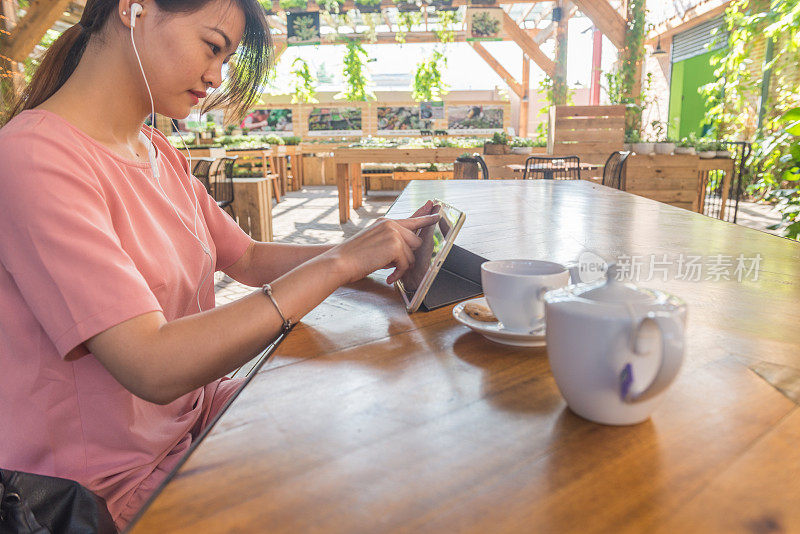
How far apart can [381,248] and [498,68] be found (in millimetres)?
13410

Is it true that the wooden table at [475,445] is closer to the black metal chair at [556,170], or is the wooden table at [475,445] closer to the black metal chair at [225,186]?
the black metal chair at [556,170]

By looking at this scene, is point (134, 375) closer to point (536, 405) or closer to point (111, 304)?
point (111, 304)

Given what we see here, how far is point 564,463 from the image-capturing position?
462mm

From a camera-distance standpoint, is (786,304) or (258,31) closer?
(786,304)

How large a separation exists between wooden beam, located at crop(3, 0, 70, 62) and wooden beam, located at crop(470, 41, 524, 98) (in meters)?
9.64

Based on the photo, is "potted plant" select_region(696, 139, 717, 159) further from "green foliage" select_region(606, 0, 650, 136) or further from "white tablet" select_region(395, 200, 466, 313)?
"white tablet" select_region(395, 200, 466, 313)

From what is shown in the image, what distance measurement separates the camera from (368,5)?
724cm

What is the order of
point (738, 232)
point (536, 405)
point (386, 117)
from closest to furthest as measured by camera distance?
point (536, 405)
point (738, 232)
point (386, 117)

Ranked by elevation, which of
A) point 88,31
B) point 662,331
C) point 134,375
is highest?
→ point 88,31

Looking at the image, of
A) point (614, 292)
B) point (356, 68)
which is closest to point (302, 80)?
point (356, 68)

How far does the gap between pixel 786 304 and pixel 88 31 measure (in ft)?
3.95

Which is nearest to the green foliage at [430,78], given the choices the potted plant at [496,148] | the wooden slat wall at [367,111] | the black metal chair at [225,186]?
the wooden slat wall at [367,111]

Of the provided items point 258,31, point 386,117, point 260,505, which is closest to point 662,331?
point 260,505

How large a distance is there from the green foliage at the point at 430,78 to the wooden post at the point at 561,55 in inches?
92.9
